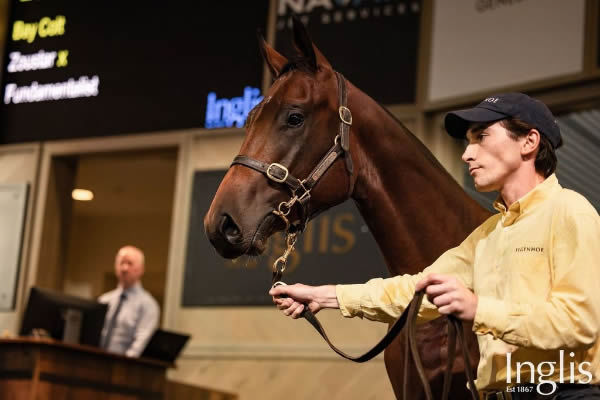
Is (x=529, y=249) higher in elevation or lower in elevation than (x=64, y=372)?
higher

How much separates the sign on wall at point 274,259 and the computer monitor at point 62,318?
0.97m

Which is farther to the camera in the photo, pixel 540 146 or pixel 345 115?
pixel 345 115

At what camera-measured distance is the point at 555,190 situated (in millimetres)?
1935

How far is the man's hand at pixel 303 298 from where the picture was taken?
2176mm

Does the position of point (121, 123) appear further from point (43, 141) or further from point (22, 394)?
point (22, 394)

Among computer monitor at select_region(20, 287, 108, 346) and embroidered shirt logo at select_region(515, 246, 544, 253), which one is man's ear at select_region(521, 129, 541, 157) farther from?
computer monitor at select_region(20, 287, 108, 346)

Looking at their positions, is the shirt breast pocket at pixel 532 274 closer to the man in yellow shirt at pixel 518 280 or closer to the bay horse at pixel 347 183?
the man in yellow shirt at pixel 518 280

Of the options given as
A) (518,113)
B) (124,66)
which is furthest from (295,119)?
(124,66)

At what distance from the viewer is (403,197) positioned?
273 cm

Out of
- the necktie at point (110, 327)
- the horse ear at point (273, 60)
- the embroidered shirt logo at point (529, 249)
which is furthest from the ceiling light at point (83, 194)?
the embroidered shirt logo at point (529, 249)

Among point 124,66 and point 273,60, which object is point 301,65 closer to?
point 273,60

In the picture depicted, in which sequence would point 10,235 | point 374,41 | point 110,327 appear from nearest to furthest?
point 374,41, point 110,327, point 10,235

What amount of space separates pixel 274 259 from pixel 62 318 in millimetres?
1579

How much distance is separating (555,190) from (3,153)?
6.56m
